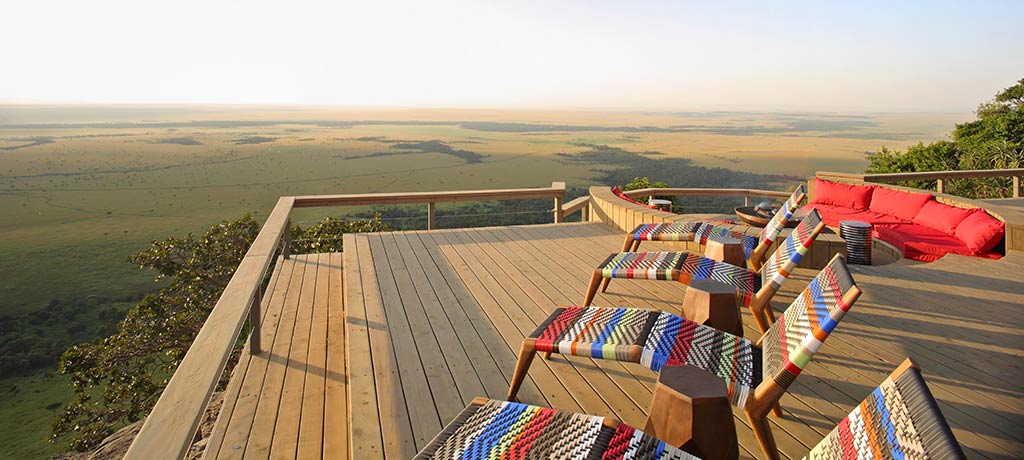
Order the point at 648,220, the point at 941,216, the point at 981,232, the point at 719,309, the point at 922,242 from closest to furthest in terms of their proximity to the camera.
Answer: the point at 719,309 → the point at 981,232 → the point at 648,220 → the point at 922,242 → the point at 941,216

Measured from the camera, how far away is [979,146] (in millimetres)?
19469

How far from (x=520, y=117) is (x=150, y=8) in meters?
62.2

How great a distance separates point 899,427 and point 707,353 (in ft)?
3.47

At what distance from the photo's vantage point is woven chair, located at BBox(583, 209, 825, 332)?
293cm

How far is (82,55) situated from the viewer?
2192 inches

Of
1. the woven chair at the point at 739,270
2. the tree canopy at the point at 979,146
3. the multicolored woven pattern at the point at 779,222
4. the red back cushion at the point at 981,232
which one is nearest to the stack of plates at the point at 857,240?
the multicolored woven pattern at the point at 779,222

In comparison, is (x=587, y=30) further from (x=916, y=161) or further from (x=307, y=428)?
(x=307, y=428)

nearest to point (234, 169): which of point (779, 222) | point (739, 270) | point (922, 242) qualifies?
point (922, 242)

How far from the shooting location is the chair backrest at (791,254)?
287 cm

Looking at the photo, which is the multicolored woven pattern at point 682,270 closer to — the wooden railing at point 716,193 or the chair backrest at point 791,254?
the chair backrest at point 791,254

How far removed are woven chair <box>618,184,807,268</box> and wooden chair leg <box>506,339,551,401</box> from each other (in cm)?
168

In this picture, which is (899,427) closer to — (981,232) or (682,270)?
(682,270)

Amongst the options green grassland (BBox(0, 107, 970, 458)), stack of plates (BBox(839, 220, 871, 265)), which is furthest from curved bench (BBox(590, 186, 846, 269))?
green grassland (BBox(0, 107, 970, 458))

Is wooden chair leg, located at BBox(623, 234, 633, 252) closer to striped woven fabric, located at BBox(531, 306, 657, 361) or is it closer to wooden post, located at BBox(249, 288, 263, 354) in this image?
striped woven fabric, located at BBox(531, 306, 657, 361)
